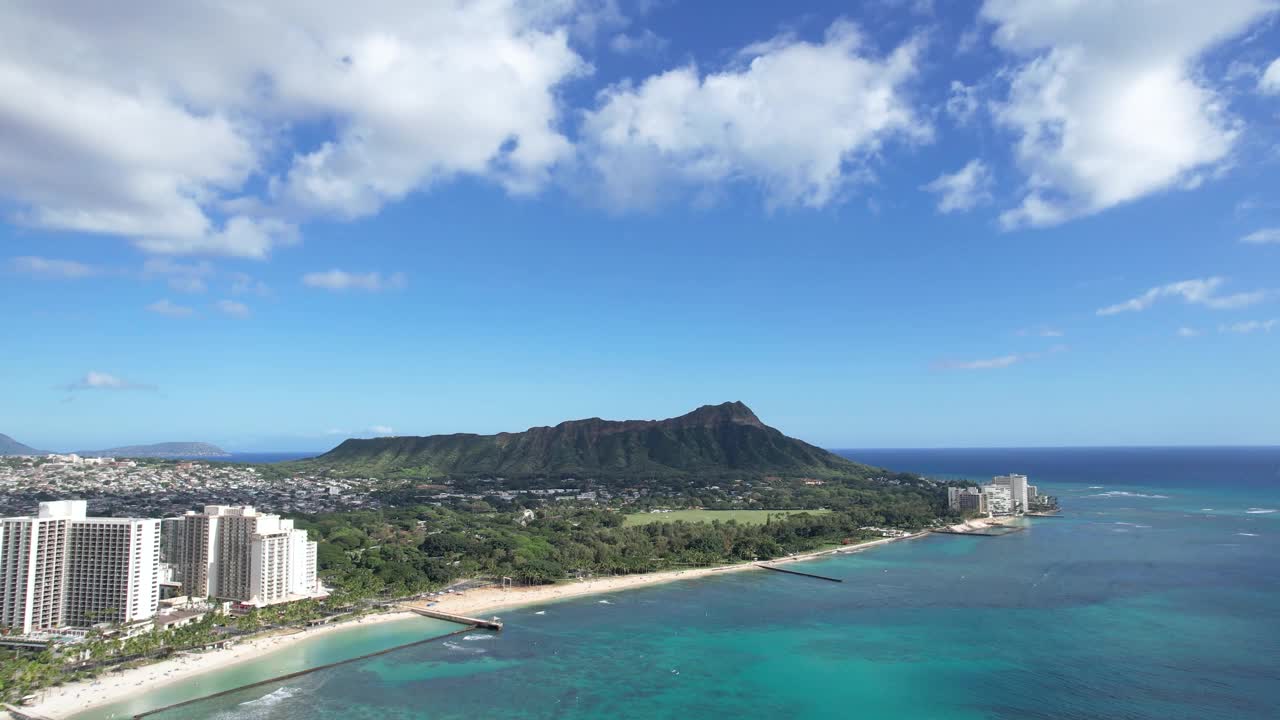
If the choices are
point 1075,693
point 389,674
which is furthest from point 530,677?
point 1075,693

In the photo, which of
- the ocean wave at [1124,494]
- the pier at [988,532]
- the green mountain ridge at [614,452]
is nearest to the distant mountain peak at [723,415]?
the green mountain ridge at [614,452]

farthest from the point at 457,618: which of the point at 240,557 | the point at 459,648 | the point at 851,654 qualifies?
the point at 851,654

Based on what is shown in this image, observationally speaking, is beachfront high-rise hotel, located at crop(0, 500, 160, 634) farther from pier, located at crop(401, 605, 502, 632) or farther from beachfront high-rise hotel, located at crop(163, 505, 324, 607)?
pier, located at crop(401, 605, 502, 632)

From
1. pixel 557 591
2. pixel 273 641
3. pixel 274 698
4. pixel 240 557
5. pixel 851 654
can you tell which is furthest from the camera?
pixel 557 591

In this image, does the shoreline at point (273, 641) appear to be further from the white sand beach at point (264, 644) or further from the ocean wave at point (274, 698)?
the ocean wave at point (274, 698)

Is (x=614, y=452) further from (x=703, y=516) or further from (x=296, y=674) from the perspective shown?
(x=296, y=674)
